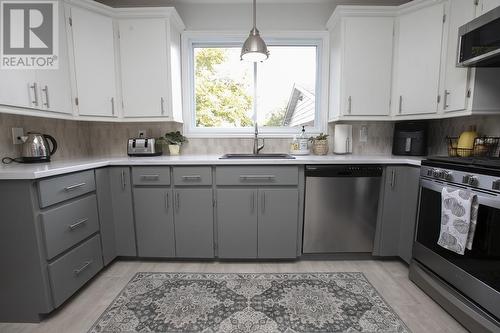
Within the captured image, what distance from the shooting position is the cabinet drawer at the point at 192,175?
6.29 ft

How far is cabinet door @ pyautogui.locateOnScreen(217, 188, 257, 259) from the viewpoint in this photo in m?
1.94

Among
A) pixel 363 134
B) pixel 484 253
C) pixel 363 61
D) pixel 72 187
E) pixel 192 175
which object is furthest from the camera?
pixel 363 134

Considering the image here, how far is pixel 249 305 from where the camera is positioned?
1.53 meters

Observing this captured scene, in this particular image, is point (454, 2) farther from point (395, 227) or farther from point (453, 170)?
point (395, 227)

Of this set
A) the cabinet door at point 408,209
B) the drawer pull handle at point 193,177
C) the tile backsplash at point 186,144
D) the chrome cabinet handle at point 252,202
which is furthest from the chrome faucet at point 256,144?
the cabinet door at point 408,209

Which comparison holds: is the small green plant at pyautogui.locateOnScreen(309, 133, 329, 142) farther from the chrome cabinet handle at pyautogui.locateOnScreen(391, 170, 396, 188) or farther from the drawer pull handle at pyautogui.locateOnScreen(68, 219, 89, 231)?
the drawer pull handle at pyautogui.locateOnScreen(68, 219, 89, 231)

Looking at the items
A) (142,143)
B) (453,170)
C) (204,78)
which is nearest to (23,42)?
(142,143)

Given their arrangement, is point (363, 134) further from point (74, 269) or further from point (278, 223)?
point (74, 269)

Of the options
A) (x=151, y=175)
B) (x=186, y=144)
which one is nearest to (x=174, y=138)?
(x=186, y=144)

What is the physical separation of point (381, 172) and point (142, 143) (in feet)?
7.41

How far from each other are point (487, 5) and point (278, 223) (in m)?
2.18

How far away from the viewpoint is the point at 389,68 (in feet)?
6.99

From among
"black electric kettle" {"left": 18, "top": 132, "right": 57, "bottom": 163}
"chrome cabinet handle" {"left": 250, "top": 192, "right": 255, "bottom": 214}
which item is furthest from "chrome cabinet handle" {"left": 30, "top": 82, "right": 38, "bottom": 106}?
"chrome cabinet handle" {"left": 250, "top": 192, "right": 255, "bottom": 214}

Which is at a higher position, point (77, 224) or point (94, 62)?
point (94, 62)
